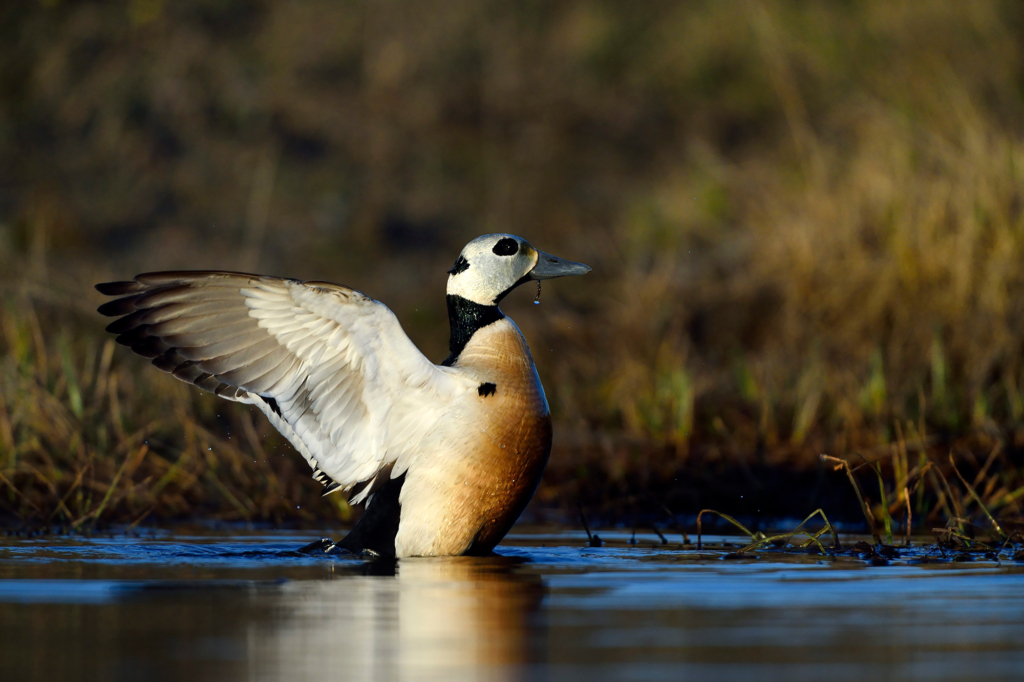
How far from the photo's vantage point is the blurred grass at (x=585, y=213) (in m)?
6.44

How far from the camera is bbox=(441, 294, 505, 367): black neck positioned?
5137mm

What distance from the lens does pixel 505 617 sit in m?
3.45

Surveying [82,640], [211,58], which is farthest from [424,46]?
[82,640]

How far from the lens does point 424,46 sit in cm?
1495

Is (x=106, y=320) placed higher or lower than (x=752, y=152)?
lower

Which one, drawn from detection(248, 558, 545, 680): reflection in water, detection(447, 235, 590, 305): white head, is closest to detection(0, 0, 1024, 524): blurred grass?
detection(447, 235, 590, 305): white head

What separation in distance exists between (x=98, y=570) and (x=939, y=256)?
5.04 meters

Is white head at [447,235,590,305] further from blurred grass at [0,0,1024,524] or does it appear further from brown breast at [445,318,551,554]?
blurred grass at [0,0,1024,524]

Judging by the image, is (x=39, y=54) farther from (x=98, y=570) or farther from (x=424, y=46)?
(x=98, y=570)

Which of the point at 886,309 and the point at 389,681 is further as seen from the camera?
the point at 886,309

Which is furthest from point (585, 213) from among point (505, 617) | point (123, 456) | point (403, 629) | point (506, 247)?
point (403, 629)

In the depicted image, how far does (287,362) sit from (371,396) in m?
0.30

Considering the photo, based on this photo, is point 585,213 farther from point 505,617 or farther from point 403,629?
point 403,629

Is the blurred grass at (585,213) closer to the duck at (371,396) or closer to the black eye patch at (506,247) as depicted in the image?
the duck at (371,396)
